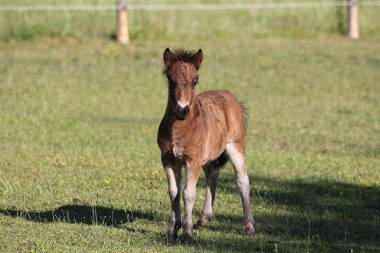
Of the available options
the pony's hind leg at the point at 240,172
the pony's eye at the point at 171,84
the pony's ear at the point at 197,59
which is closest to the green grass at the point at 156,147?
the pony's hind leg at the point at 240,172

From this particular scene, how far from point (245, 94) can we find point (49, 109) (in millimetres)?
5753

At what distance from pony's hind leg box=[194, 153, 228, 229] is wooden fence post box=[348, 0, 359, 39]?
18331 mm

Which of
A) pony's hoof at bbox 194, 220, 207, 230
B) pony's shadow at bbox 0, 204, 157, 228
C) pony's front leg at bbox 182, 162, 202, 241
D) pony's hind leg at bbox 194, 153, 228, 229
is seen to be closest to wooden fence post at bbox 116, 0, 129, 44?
pony's shadow at bbox 0, 204, 157, 228

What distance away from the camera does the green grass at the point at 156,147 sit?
816 centimetres

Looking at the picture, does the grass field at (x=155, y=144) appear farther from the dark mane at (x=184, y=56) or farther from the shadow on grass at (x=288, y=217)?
the dark mane at (x=184, y=56)

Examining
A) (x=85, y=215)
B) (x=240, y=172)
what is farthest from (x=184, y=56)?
(x=85, y=215)

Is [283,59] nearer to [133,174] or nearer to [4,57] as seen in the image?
[4,57]

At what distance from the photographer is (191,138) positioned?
25.3 feet

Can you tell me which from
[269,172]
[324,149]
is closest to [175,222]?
[269,172]

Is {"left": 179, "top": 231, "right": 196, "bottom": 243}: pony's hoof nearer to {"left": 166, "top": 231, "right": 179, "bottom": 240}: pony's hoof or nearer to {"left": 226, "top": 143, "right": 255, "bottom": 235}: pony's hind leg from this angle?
{"left": 166, "top": 231, "right": 179, "bottom": 240}: pony's hoof

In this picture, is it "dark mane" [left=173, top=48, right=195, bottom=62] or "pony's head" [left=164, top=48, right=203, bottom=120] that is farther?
"dark mane" [left=173, top=48, right=195, bottom=62]

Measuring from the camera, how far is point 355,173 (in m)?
11.8

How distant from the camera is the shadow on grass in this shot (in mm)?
7773

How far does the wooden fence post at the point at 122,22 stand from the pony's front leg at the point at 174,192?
1592 cm
